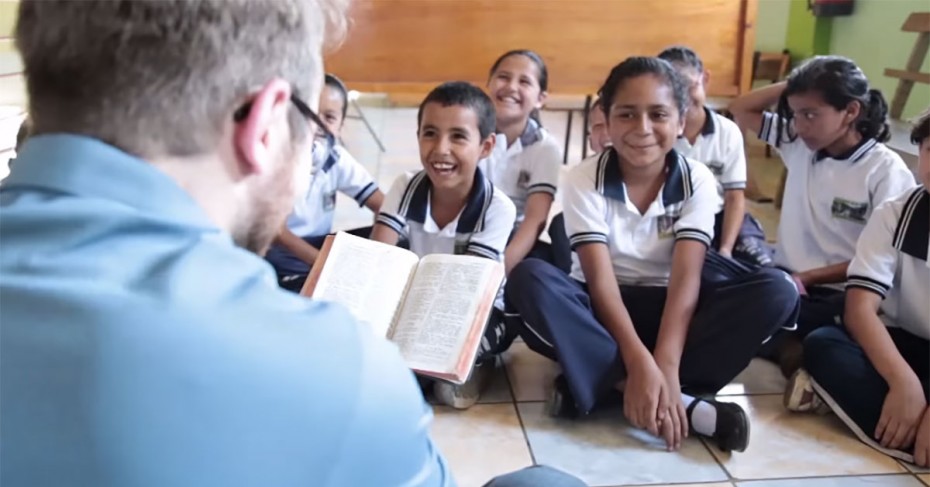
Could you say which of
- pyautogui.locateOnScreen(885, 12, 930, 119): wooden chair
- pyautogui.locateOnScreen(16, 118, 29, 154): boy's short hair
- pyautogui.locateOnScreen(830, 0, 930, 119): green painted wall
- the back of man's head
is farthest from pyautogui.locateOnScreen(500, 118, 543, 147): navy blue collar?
pyautogui.locateOnScreen(830, 0, 930, 119): green painted wall

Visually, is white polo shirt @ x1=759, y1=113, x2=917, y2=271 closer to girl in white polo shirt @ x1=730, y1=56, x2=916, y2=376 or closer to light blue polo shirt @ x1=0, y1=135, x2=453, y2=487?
girl in white polo shirt @ x1=730, y1=56, x2=916, y2=376

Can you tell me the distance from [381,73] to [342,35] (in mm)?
2175

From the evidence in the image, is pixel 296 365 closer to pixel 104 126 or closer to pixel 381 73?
pixel 104 126

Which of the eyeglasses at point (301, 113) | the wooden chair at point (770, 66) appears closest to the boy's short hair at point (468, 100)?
the eyeglasses at point (301, 113)

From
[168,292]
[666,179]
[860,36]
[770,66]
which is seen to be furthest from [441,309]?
[770,66]

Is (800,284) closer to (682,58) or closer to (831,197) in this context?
(831,197)

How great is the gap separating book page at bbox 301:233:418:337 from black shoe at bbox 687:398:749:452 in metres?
0.55

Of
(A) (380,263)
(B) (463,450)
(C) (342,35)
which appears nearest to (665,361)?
(B) (463,450)

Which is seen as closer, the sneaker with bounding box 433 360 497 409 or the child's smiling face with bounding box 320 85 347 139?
the sneaker with bounding box 433 360 497 409

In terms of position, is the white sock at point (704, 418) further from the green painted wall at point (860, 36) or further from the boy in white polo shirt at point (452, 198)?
the green painted wall at point (860, 36)

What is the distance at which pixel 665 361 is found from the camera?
1480mm

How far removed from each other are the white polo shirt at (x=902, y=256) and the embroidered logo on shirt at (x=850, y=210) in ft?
0.94

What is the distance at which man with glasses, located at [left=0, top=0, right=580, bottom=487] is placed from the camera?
16.1 inches

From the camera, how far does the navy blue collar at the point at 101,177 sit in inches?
18.1
